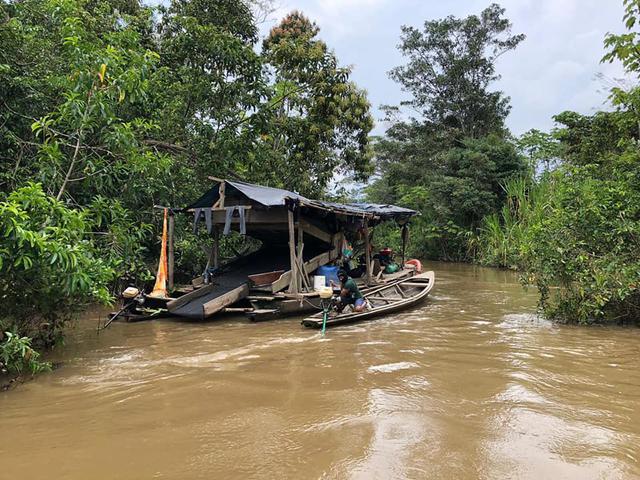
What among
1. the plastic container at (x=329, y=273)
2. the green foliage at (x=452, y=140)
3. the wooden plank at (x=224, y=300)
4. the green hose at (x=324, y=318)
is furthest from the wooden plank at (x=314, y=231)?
the green foliage at (x=452, y=140)

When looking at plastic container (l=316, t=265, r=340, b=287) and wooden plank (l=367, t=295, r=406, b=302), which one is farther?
plastic container (l=316, t=265, r=340, b=287)

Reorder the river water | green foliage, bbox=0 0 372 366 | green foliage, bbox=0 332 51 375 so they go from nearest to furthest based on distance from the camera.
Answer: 1. the river water
2. green foliage, bbox=0 332 51 375
3. green foliage, bbox=0 0 372 366

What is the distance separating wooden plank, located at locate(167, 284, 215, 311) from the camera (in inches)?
337

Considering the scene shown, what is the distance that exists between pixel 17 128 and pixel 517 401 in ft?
28.2

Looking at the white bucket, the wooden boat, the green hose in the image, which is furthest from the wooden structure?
the green hose

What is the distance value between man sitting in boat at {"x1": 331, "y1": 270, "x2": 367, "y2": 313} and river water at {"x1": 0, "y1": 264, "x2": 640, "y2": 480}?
0.97 metres

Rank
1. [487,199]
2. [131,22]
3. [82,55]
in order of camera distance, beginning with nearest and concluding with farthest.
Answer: [82,55] < [131,22] < [487,199]

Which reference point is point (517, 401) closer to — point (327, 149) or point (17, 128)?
point (17, 128)

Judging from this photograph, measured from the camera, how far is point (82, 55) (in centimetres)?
601

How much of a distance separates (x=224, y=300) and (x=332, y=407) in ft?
15.1

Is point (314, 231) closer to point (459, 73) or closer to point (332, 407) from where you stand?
point (332, 407)

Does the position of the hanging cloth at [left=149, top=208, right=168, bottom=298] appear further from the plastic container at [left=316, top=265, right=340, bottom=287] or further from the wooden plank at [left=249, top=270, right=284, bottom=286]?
the plastic container at [left=316, top=265, right=340, bottom=287]

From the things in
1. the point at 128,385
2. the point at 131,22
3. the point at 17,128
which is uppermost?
the point at 131,22

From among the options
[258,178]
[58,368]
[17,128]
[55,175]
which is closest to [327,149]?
[258,178]
